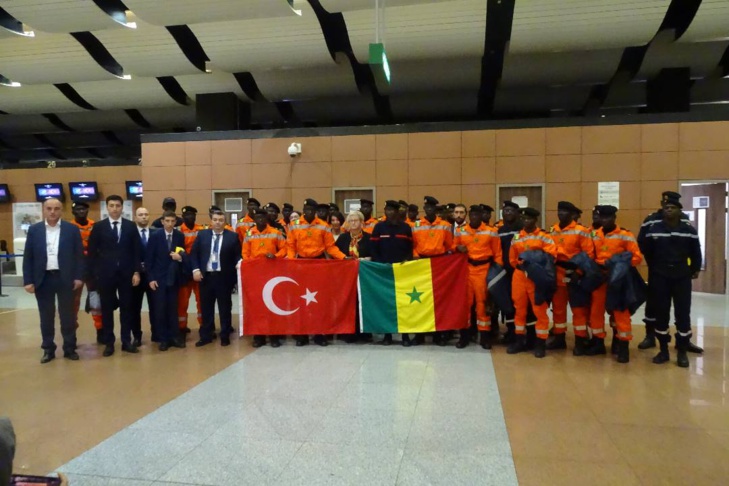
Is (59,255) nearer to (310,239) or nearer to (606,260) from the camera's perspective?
(310,239)

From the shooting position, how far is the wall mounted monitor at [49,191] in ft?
47.6

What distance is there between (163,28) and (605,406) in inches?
466

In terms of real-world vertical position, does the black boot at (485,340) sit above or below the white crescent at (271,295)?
below

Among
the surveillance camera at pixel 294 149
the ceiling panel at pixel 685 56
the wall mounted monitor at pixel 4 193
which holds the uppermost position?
the ceiling panel at pixel 685 56

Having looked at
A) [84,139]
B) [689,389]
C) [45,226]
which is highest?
→ [84,139]

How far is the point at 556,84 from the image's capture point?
12.9 metres

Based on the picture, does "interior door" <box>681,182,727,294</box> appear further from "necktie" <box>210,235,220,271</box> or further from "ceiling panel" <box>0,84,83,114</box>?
"ceiling panel" <box>0,84,83,114</box>

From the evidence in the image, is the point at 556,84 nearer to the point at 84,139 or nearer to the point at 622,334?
the point at 622,334

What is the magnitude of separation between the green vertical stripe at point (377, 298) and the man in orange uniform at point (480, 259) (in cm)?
92

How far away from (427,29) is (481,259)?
685 centimetres

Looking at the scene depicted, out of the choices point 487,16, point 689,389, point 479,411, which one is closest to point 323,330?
point 479,411

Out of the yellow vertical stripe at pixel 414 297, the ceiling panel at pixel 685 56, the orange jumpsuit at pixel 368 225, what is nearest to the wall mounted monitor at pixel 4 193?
the orange jumpsuit at pixel 368 225

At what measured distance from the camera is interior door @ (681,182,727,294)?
981cm

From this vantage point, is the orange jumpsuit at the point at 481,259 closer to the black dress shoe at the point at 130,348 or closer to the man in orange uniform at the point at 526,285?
the man in orange uniform at the point at 526,285
